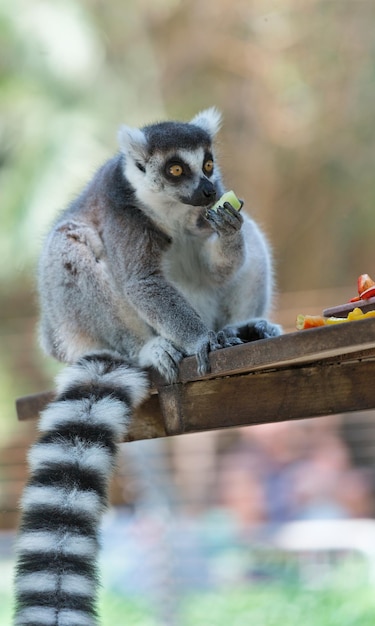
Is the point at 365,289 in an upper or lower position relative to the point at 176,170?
lower

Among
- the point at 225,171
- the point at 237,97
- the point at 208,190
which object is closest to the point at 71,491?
the point at 208,190

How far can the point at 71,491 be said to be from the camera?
3115 mm

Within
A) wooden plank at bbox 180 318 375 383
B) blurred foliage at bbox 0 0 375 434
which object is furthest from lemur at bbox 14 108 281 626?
blurred foliage at bbox 0 0 375 434

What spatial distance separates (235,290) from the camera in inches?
166

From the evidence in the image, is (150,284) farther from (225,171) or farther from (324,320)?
(225,171)

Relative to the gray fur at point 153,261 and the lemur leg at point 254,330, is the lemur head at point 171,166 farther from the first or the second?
the lemur leg at point 254,330

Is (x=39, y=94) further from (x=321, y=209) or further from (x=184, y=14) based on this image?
(x=321, y=209)

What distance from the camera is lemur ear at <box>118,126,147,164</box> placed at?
13.0 ft

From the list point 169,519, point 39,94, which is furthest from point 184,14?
point 169,519

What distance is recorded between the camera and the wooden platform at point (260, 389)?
3.07m

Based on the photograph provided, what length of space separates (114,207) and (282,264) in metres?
9.76

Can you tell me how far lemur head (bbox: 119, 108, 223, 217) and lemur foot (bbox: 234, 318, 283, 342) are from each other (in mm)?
557

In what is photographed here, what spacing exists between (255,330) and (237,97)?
9.81m

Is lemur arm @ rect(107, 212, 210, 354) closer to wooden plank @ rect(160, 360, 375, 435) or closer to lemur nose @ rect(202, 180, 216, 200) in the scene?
wooden plank @ rect(160, 360, 375, 435)
